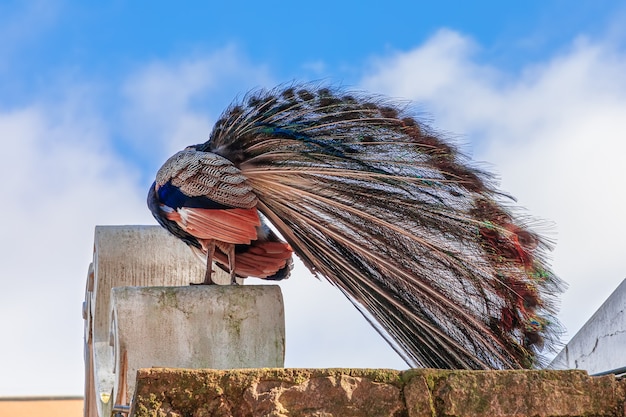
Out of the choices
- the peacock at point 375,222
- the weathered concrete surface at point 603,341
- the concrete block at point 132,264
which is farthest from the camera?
the weathered concrete surface at point 603,341

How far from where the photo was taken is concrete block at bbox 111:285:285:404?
16.6 ft

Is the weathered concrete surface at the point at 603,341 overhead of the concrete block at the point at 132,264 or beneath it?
beneath

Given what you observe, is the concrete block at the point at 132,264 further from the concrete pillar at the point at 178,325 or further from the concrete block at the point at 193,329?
the concrete block at the point at 193,329

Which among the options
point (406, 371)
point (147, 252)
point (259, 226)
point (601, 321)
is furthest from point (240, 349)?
point (601, 321)

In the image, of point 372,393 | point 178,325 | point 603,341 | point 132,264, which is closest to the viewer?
point 372,393

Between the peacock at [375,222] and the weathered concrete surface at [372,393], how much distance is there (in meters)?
1.76

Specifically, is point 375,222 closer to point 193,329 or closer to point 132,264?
point 193,329

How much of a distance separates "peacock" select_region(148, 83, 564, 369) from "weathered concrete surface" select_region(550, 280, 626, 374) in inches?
59.5

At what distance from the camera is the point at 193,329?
511 cm

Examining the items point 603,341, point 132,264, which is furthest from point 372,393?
point 603,341

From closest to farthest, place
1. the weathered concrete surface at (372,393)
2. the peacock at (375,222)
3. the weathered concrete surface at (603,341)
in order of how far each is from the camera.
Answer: the weathered concrete surface at (372,393)
the peacock at (375,222)
the weathered concrete surface at (603,341)

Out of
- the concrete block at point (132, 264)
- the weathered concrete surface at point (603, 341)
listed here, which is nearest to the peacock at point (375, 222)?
the concrete block at point (132, 264)

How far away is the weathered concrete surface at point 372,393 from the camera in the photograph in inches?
112

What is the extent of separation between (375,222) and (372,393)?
8.02 feet
